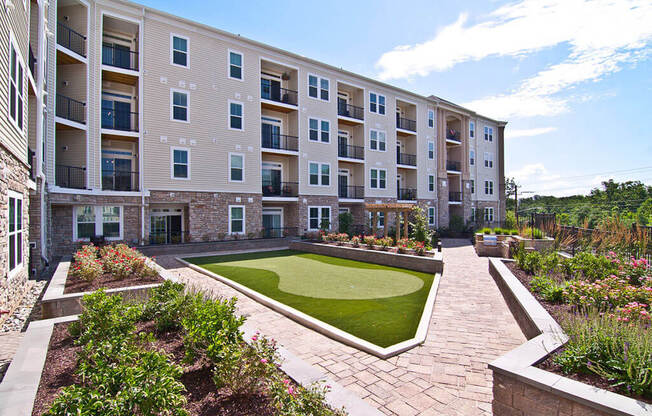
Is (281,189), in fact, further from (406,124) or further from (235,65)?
(406,124)

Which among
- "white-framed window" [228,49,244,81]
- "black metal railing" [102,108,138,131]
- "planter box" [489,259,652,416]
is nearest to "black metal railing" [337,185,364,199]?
"white-framed window" [228,49,244,81]

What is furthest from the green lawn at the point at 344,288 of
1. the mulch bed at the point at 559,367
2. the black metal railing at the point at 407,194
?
the black metal railing at the point at 407,194

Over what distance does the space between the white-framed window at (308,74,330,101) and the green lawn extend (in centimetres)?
1368

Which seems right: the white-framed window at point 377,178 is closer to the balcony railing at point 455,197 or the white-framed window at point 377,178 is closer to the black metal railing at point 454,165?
the black metal railing at point 454,165

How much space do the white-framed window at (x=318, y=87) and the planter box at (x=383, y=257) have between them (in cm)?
1180

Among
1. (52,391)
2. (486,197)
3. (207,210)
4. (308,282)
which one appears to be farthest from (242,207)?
(486,197)

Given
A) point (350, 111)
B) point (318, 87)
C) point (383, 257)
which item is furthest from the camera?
point (350, 111)

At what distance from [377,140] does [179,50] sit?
16165 millimetres

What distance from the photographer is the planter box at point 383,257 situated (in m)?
12.0

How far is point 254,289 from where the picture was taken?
938 cm

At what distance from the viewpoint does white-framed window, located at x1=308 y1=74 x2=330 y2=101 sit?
23.8 meters

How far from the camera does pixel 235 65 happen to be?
2045 cm

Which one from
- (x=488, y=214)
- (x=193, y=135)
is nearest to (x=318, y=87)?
(x=193, y=135)

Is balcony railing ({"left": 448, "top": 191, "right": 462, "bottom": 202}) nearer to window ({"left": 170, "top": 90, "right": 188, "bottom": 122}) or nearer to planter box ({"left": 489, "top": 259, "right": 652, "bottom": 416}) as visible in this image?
window ({"left": 170, "top": 90, "right": 188, "bottom": 122})
